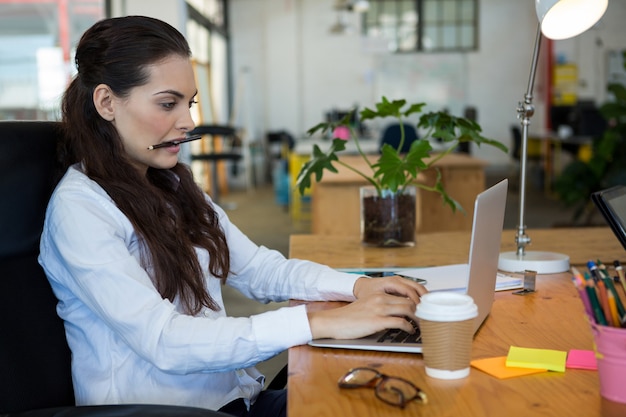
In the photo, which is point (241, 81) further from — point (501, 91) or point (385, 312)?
point (385, 312)

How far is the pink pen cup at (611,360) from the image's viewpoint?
88 cm

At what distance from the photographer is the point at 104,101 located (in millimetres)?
1392

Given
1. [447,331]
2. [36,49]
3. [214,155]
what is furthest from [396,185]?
[214,155]

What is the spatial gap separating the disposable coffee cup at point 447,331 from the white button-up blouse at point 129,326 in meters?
0.25

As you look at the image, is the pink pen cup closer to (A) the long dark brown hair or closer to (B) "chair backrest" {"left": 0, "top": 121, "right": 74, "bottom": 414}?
(A) the long dark brown hair

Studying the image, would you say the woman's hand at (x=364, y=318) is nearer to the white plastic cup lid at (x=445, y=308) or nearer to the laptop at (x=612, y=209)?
the white plastic cup lid at (x=445, y=308)

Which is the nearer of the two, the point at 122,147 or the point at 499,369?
the point at 499,369

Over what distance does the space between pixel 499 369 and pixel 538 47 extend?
96 cm

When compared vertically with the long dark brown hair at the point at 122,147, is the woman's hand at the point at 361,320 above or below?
below

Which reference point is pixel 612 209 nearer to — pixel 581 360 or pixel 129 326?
pixel 581 360

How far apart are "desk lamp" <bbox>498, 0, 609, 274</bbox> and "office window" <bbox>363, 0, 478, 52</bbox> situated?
36.4ft

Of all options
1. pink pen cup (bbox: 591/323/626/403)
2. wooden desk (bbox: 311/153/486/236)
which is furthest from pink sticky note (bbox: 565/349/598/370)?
wooden desk (bbox: 311/153/486/236)

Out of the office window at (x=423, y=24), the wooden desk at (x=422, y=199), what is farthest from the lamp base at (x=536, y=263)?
the office window at (x=423, y=24)

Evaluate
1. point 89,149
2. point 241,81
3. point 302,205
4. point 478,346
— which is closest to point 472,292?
point 478,346
